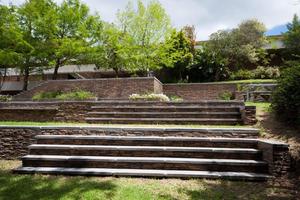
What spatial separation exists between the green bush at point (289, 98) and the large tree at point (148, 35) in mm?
13301

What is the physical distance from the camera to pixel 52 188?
4.89 metres

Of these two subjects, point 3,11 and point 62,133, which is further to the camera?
point 3,11

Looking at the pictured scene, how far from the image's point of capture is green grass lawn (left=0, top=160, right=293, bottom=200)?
453 centimetres

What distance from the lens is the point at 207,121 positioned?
8.78 m

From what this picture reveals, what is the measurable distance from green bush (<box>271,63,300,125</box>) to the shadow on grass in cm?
480

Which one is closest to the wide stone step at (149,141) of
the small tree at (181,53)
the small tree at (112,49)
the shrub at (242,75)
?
the small tree at (112,49)

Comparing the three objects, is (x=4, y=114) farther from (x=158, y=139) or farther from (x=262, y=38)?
(x=262, y=38)

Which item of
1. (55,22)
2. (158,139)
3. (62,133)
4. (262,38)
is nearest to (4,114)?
(62,133)

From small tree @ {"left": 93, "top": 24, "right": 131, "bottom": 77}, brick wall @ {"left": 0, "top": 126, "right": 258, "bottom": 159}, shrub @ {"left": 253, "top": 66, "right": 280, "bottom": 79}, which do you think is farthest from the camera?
shrub @ {"left": 253, "top": 66, "right": 280, "bottom": 79}

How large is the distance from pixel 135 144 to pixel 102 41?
1684 cm

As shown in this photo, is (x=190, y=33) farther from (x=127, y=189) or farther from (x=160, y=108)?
(x=127, y=189)

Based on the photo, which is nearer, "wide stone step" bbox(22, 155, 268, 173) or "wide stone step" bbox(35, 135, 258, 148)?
"wide stone step" bbox(22, 155, 268, 173)

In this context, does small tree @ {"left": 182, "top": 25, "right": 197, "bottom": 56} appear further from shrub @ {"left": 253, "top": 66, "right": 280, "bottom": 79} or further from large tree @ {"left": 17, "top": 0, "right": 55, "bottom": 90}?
large tree @ {"left": 17, "top": 0, "right": 55, "bottom": 90}

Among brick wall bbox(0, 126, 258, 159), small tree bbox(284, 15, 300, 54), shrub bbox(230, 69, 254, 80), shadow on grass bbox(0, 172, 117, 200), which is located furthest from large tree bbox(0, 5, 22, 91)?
small tree bbox(284, 15, 300, 54)
